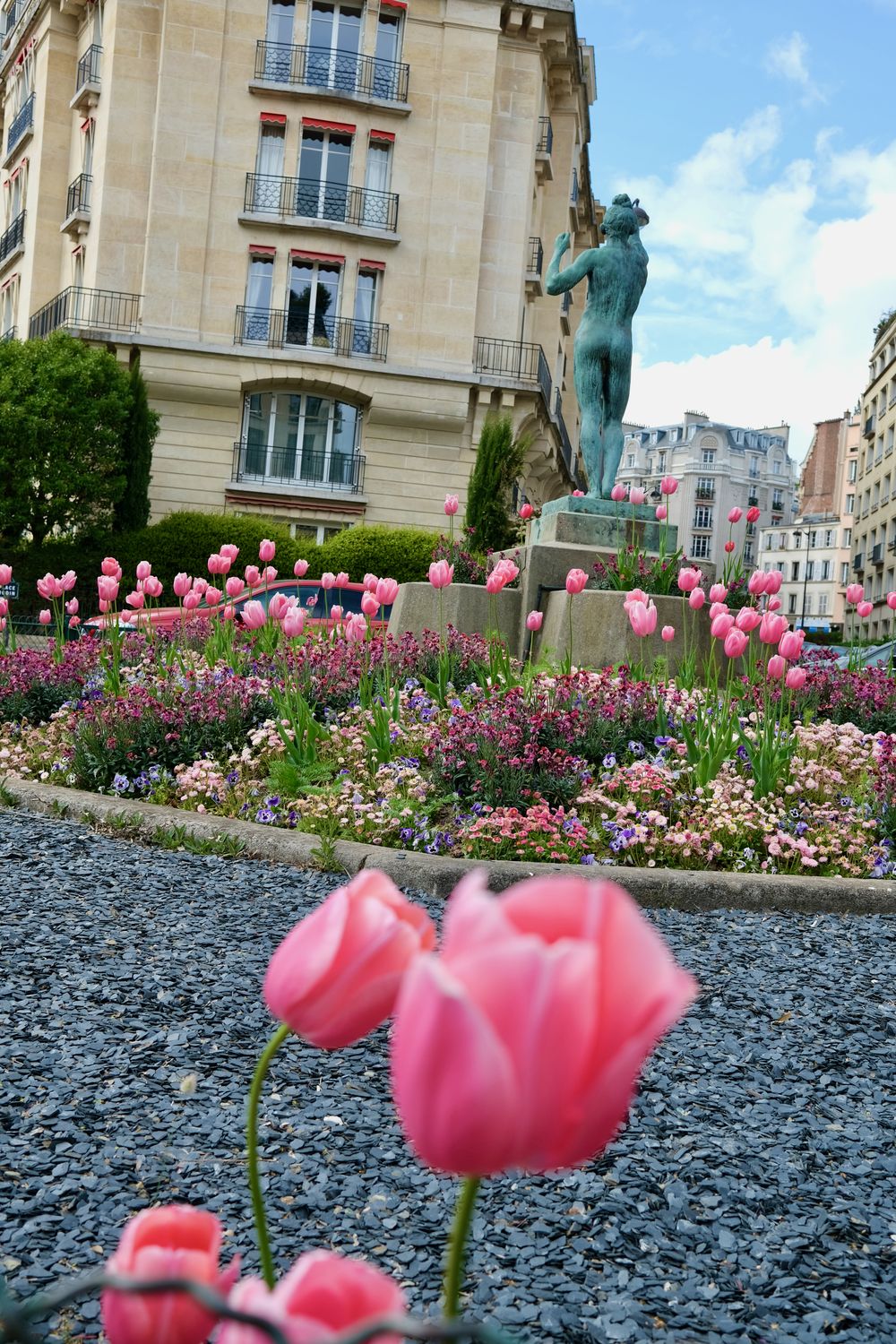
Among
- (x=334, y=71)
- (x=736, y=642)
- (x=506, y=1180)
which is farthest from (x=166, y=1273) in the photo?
(x=334, y=71)

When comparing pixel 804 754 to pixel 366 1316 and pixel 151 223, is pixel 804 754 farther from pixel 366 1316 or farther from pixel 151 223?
pixel 151 223

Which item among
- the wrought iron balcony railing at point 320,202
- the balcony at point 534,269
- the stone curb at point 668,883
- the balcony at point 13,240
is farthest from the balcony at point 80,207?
the stone curb at point 668,883

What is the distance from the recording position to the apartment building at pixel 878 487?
6588 centimetres

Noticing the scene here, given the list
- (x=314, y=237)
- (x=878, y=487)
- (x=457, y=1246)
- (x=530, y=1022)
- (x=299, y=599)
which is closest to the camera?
(x=530, y=1022)

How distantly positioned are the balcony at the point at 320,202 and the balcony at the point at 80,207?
429 cm

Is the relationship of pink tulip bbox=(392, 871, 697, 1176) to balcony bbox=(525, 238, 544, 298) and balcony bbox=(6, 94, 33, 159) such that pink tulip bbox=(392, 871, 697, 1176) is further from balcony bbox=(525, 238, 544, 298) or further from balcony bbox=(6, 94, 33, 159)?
balcony bbox=(6, 94, 33, 159)

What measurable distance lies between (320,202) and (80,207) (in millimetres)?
6077

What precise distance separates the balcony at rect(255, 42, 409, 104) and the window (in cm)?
699

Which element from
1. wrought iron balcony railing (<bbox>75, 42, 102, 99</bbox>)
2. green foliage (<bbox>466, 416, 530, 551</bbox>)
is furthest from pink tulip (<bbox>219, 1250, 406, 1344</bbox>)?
wrought iron balcony railing (<bbox>75, 42, 102, 99</bbox>)

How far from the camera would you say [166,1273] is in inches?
25.9

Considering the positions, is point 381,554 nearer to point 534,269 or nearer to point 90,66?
point 534,269

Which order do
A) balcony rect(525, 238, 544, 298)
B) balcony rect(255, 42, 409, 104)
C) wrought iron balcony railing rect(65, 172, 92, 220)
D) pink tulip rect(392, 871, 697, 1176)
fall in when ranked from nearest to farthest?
pink tulip rect(392, 871, 697, 1176)
balcony rect(255, 42, 409, 104)
wrought iron balcony railing rect(65, 172, 92, 220)
balcony rect(525, 238, 544, 298)

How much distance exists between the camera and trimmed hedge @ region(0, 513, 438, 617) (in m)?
24.0

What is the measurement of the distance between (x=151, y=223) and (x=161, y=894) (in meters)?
25.9
